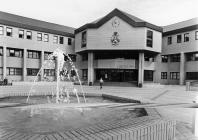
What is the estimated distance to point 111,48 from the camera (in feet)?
92.5

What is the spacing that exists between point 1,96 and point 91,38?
19.0 metres

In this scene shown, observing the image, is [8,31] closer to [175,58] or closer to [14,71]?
[14,71]

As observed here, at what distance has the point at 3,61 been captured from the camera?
28578mm

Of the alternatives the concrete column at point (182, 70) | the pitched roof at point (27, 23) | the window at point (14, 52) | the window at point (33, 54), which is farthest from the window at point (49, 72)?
the concrete column at point (182, 70)

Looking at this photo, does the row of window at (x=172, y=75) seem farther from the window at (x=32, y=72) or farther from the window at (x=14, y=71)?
the window at (x=14, y=71)

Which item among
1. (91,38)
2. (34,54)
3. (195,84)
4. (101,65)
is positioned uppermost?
(91,38)

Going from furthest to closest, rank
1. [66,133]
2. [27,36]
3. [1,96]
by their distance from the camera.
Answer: [27,36]
[1,96]
[66,133]

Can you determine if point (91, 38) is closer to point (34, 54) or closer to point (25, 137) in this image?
point (34, 54)

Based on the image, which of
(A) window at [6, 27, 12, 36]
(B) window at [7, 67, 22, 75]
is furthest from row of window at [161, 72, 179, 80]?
(A) window at [6, 27, 12, 36]

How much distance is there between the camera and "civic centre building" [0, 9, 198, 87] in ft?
91.8

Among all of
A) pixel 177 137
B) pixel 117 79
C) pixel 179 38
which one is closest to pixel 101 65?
pixel 117 79

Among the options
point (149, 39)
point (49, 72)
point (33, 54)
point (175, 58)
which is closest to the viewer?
point (149, 39)

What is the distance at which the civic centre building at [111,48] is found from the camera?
28.0m

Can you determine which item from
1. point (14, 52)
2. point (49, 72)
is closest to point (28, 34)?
point (14, 52)
